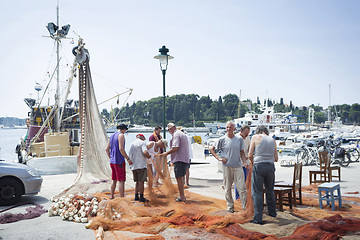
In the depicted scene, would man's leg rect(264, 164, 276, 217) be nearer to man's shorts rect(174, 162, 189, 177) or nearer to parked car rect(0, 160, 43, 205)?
man's shorts rect(174, 162, 189, 177)

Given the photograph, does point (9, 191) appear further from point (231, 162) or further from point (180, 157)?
point (231, 162)

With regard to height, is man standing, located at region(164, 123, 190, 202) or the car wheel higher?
man standing, located at region(164, 123, 190, 202)

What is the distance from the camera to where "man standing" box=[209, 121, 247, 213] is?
6305mm

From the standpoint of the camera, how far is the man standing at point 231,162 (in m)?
6.30

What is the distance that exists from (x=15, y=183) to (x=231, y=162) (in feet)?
17.3

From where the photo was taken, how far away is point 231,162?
20.7ft

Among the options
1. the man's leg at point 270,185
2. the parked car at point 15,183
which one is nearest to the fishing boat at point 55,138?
the parked car at point 15,183

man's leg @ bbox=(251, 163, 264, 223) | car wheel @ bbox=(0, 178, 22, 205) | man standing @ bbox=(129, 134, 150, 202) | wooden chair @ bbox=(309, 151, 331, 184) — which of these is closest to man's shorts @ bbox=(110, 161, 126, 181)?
man standing @ bbox=(129, 134, 150, 202)

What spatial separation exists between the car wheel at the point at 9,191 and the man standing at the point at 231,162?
16.1 feet

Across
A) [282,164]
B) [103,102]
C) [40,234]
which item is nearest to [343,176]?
[282,164]

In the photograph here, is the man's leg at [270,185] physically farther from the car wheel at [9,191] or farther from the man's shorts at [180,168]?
the car wheel at [9,191]

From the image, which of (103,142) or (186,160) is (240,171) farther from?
(103,142)

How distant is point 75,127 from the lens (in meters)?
27.5

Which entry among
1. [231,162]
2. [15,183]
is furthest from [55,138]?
[231,162]
